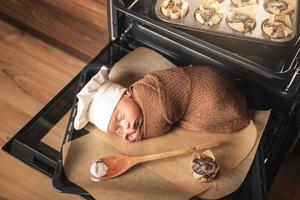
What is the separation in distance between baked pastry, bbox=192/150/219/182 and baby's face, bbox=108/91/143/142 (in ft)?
0.37

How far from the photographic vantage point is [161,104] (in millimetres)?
730

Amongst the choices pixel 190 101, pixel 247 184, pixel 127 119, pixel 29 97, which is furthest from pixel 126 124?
→ pixel 29 97

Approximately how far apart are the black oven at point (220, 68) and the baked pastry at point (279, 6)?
0.06m

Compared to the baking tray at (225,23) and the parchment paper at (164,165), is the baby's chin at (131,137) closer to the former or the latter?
the parchment paper at (164,165)

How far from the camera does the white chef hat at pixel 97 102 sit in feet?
2.43

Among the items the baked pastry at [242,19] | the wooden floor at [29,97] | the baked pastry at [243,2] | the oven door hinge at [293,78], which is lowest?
the wooden floor at [29,97]

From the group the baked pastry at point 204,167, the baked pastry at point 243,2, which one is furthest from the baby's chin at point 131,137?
the baked pastry at point 243,2

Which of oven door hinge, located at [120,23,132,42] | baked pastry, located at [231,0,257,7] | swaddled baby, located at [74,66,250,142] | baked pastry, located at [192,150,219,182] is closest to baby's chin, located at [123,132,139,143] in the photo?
swaddled baby, located at [74,66,250,142]

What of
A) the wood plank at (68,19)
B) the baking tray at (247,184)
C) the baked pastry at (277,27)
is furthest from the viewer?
the wood plank at (68,19)

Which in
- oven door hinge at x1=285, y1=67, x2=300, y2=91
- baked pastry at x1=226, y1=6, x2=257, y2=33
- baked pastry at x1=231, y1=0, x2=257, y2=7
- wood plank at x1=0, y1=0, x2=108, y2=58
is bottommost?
wood plank at x1=0, y1=0, x2=108, y2=58

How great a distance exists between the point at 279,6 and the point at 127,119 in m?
0.38

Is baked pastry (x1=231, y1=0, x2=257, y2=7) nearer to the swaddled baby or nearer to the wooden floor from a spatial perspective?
the swaddled baby

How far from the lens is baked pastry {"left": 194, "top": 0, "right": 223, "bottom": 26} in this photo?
0.85m

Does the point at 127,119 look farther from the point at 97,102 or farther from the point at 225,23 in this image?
the point at 225,23
